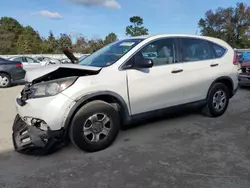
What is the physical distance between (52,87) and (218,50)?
3479 mm

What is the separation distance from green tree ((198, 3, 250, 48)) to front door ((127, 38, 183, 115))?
52090 mm

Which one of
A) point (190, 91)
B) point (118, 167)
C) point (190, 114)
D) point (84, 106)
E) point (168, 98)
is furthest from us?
point (190, 114)

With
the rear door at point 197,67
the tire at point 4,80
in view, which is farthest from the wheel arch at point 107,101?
the tire at point 4,80

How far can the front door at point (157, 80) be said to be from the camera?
3.78m

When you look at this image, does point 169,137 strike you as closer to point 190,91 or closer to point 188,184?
point 190,91

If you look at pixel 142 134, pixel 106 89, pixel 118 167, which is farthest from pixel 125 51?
pixel 118 167

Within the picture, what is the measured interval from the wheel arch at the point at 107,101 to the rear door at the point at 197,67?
4.27 feet

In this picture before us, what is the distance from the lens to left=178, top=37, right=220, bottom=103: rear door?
4398mm

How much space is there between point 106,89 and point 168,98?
124cm

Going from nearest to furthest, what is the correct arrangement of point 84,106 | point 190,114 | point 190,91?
point 84,106
point 190,91
point 190,114

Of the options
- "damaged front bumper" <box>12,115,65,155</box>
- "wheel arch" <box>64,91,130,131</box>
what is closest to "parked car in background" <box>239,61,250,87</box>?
"wheel arch" <box>64,91,130,131</box>

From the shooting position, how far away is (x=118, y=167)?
3.07 metres

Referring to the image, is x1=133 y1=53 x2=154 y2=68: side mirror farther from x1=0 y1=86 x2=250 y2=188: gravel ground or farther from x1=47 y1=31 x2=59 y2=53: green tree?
x1=47 y1=31 x2=59 y2=53: green tree

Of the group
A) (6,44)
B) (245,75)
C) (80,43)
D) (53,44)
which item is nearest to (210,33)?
(80,43)
